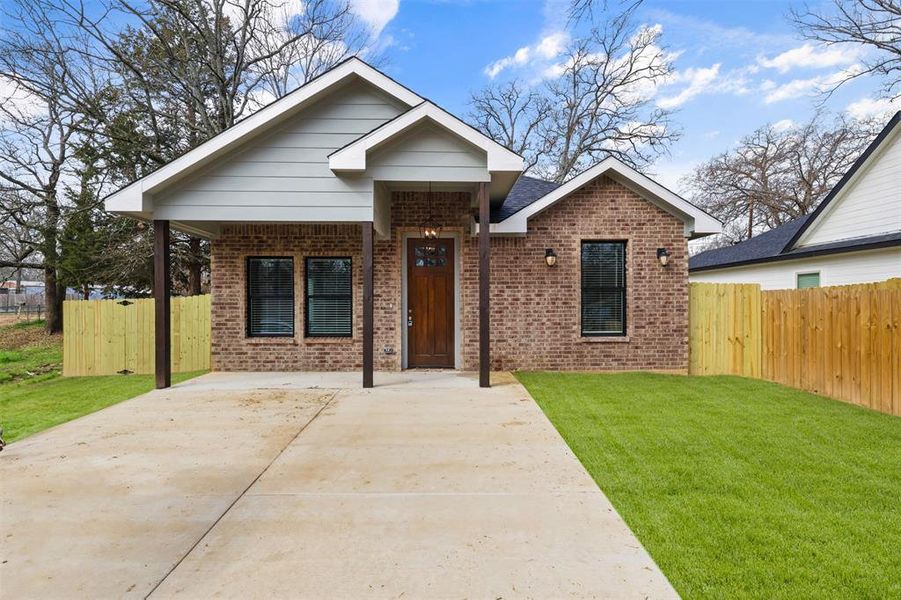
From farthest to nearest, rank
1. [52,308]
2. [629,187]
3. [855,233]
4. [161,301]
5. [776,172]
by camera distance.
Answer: [776,172] < [52,308] < [855,233] < [629,187] < [161,301]

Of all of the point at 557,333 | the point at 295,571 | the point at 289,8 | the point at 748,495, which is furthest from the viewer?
the point at 289,8

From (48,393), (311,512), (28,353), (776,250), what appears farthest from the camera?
(28,353)

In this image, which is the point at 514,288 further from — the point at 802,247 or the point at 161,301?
the point at 802,247

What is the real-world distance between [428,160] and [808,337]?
6726 millimetres

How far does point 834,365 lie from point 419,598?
23.9 feet

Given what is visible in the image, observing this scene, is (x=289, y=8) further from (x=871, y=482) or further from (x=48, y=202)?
(x=871, y=482)

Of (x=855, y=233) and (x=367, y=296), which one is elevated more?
(x=855, y=233)

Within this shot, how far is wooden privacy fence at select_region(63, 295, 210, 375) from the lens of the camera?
9.48 m

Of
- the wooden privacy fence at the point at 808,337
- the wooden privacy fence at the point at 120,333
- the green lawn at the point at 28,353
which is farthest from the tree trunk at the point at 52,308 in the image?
the wooden privacy fence at the point at 808,337

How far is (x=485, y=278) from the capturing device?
6980 mm

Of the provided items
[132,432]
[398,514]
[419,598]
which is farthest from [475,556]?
[132,432]

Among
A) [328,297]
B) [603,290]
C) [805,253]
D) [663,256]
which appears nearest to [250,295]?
[328,297]

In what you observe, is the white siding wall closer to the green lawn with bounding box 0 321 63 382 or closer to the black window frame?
the black window frame

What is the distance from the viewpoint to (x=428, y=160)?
7.14 metres
